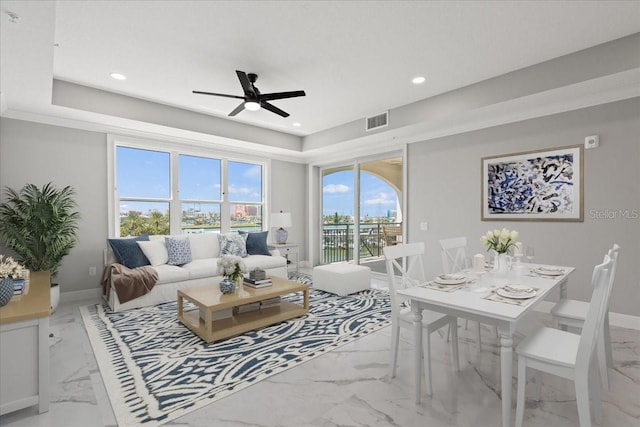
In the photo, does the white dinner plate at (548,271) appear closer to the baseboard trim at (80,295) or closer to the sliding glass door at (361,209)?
the sliding glass door at (361,209)

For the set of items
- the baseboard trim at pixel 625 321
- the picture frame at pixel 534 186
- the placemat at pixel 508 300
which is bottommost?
the baseboard trim at pixel 625 321

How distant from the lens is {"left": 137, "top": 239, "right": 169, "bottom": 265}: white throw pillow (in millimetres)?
4410

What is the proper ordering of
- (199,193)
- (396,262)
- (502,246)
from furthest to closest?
(199,193)
(396,262)
(502,246)

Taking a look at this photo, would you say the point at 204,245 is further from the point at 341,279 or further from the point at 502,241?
the point at 502,241

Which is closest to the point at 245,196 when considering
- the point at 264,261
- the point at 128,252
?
the point at 264,261

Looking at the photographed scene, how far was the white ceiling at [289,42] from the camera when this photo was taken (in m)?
2.34

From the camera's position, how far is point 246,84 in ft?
10.3

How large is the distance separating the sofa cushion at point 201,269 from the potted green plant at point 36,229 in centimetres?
146

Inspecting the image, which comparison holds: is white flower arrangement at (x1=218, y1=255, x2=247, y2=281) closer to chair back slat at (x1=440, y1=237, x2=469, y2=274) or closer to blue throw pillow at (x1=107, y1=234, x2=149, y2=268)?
blue throw pillow at (x1=107, y1=234, x2=149, y2=268)

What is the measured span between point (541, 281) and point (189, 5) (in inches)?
131

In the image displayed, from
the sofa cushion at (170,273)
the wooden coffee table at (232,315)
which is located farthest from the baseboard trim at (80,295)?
the wooden coffee table at (232,315)

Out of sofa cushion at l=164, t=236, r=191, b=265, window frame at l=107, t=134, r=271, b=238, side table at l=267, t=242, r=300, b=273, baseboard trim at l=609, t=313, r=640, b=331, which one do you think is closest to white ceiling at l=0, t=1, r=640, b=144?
window frame at l=107, t=134, r=271, b=238

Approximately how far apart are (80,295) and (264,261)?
8.47ft

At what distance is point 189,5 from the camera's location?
2.33 m
